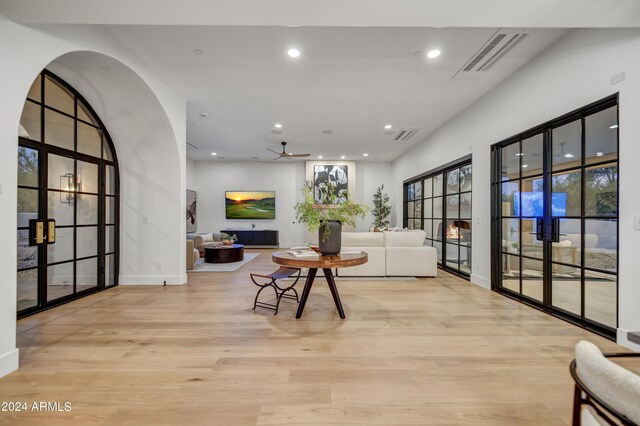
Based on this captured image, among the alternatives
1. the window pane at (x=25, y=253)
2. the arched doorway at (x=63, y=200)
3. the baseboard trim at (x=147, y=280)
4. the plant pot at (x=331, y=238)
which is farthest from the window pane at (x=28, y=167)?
the plant pot at (x=331, y=238)

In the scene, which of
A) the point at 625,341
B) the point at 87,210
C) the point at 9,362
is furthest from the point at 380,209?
the point at 9,362

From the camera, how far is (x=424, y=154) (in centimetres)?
699

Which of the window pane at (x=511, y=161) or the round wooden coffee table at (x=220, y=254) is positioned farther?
the round wooden coffee table at (x=220, y=254)

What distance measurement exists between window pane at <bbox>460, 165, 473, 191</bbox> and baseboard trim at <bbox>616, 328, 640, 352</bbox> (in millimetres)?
3008

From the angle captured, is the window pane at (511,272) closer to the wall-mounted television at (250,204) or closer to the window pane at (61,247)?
Result: the window pane at (61,247)

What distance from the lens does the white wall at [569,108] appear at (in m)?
2.42

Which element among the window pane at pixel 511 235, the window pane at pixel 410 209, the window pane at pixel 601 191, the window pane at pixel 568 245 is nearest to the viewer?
the window pane at pixel 601 191

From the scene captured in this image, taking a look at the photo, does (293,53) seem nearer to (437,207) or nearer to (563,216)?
(563,216)

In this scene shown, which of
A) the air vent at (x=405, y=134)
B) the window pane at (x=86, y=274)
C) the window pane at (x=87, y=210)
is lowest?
the window pane at (x=86, y=274)

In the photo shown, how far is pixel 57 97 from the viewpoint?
3555 millimetres

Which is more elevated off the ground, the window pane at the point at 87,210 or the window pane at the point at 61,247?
the window pane at the point at 87,210

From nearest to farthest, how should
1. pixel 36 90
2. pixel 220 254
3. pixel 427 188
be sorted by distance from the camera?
pixel 36 90 → pixel 220 254 → pixel 427 188

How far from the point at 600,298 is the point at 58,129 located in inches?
266

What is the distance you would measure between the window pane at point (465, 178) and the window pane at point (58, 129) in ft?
20.5
